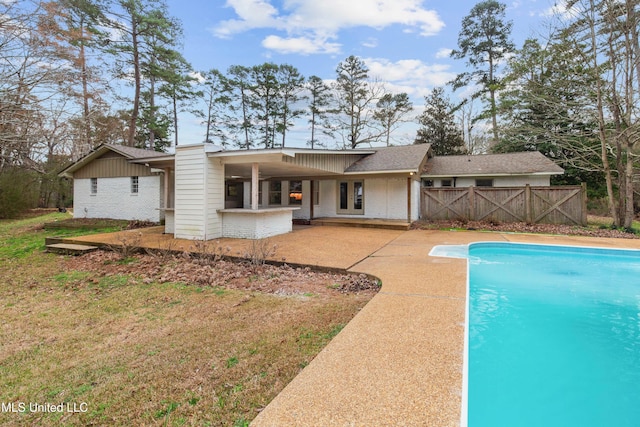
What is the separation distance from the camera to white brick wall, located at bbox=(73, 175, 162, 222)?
46.0 feet

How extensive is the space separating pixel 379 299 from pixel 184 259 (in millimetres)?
4980

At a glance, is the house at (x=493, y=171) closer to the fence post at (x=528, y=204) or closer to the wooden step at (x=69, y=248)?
the fence post at (x=528, y=204)

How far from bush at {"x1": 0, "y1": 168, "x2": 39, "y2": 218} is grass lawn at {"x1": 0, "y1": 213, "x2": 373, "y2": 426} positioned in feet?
53.3

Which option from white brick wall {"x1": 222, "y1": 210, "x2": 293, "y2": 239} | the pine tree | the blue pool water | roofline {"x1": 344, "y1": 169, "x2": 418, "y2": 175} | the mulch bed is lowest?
the blue pool water

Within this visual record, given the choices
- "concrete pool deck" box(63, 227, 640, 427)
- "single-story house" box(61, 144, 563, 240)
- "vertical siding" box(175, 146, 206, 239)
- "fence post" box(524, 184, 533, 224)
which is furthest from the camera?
A: "fence post" box(524, 184, 533, 224)

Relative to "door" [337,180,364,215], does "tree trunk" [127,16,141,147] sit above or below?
above

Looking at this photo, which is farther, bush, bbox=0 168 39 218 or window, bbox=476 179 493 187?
bush, bbox=0 168 39 218

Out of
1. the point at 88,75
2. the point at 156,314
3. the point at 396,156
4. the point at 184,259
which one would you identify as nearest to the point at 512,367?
the point at 156,314

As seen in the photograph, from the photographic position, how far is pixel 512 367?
3248 millimetres

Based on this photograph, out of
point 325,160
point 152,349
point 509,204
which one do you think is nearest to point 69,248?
point 152,349

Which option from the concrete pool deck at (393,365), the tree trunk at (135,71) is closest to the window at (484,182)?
the concrete pool deck at (393,365)

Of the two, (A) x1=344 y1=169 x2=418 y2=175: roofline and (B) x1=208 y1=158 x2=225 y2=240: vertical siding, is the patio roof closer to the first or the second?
(B) x1=208 y1=158 x2=225 y2=240: vertical siding

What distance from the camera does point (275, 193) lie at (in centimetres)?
1648

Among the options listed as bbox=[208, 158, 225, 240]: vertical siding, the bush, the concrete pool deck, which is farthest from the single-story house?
the concrete pool deck
